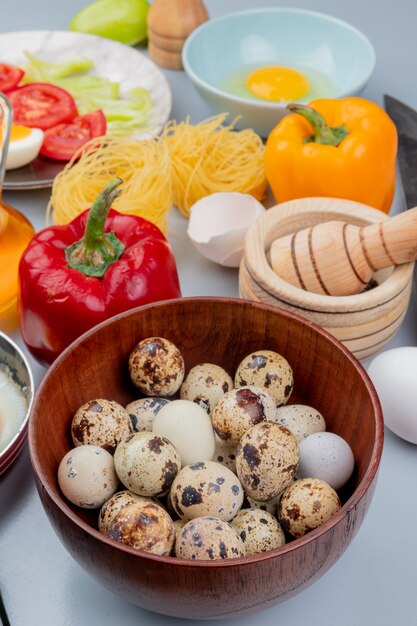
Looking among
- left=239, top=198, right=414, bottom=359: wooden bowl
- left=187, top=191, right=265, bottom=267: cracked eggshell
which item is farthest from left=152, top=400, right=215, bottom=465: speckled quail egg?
left=187, top=191, right=265, bottom=267: cracked eggshell

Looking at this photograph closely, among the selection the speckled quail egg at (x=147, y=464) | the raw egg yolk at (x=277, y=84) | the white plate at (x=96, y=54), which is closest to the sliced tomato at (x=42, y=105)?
the white plate at (x=96, y=54)

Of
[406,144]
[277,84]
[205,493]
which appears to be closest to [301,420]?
[205,493]

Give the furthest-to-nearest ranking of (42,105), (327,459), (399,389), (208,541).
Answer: (42,105) → (399,389) → (327,459) → (208,541)

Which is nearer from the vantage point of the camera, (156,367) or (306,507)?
(306,507)

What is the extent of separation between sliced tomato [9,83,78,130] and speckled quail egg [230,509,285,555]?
0.85 meters

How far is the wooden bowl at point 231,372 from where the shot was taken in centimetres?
66

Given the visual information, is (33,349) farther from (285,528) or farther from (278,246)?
(285,528)

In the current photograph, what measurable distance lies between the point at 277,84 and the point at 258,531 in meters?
0.97

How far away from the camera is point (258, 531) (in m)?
0.73

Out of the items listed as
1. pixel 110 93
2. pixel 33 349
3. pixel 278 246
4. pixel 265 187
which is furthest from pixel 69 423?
pixel 110 93

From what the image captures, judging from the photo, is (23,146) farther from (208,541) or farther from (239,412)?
(208,541)

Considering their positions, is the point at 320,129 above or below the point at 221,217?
above

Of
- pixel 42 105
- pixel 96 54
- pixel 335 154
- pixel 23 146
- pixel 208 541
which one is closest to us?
pixel 208 541

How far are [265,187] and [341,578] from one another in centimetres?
66
